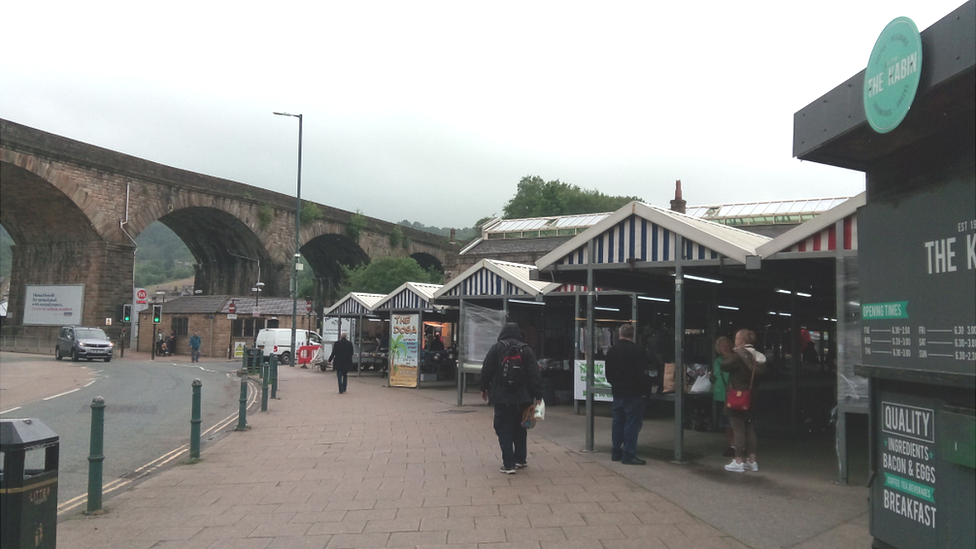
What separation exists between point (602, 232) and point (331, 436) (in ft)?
17.1

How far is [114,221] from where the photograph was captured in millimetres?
40438

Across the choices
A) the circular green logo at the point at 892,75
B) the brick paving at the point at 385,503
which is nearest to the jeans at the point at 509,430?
the brick paving at the point at 385,503

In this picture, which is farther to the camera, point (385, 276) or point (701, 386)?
point (385, 276)

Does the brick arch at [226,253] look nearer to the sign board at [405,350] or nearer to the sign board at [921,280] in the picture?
the sign board at [405,350]

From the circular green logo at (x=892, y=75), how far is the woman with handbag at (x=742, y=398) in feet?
15.4

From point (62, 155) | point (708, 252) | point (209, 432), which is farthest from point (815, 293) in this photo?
point (62, 155)

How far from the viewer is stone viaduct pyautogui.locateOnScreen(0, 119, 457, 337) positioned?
37.8 meters

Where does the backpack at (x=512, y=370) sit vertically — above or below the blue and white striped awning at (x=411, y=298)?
below

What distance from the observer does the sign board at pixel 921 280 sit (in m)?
3.23

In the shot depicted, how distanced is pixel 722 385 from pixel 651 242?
2640 mm

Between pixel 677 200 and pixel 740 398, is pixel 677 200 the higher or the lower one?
the higher one

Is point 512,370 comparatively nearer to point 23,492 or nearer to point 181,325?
point 23,492

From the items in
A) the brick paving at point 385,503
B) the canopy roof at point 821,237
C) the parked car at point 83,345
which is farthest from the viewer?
the parked car at point 83,345

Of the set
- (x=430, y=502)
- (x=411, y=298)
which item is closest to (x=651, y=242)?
(x=430, y=502)
